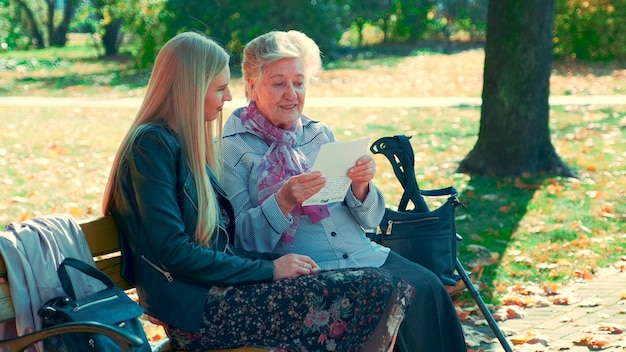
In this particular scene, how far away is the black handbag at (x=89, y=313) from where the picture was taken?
9.93ft

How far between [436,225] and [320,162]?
0.80 m

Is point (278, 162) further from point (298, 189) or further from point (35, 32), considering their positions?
point (35, 32)

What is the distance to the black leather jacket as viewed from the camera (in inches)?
129

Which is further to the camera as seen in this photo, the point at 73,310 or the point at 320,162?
the point at 320,162

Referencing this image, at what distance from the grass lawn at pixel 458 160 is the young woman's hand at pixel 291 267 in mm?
2431

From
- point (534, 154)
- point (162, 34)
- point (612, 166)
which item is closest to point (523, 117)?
point (534, 154)

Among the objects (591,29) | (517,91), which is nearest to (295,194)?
(517,91)

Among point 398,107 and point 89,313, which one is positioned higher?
point 89,313

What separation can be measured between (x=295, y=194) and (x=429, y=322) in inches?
28.5

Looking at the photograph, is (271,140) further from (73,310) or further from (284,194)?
(73,310)

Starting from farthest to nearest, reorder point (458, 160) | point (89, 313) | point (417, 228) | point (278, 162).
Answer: point (458, 160) → point (417, 228) → point (278, 162) → point (89, 313)

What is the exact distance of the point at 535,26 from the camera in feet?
29.0

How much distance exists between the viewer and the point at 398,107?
45.7 feet

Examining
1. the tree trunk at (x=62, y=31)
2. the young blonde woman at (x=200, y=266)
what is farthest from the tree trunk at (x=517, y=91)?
the tree trunk at (x=62, y=31)
